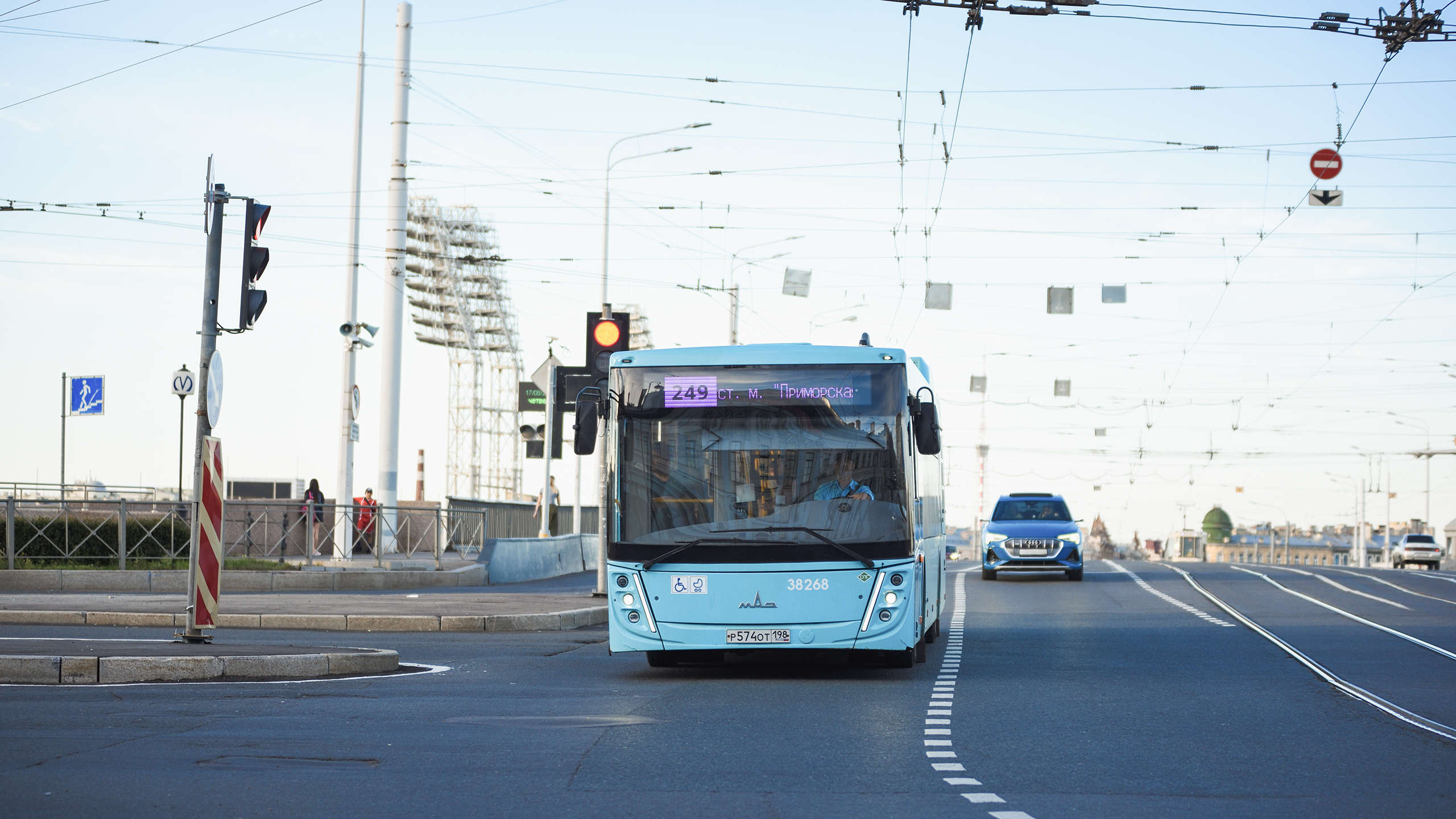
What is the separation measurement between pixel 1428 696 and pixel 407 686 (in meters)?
7.96

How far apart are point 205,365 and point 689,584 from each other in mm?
4835

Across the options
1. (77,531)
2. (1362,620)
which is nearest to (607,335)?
(1362,620)

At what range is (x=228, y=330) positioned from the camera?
1380 centimetres

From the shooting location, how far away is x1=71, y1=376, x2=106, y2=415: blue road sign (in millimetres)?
37719

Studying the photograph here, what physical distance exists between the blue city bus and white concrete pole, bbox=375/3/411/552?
18369 millimetres

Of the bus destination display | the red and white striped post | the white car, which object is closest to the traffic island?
the red and white striped post

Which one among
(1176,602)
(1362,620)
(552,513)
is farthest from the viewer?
(552,513)

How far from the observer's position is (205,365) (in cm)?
1377

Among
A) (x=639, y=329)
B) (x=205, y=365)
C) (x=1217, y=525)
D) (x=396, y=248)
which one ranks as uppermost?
(x=639, y=329)

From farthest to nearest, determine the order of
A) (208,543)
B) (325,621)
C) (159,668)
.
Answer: (325,621), (208,543), (159,668)

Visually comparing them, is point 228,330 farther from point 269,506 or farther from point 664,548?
point 269,506

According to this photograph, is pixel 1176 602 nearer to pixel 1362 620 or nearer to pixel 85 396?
pixel 1362 620

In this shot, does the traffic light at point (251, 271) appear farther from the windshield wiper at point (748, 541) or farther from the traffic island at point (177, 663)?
the windshield wiper at point (748, 541)

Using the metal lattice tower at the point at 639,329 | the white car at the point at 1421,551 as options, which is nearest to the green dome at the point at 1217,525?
the metal lattice tower at the point at 639,329
